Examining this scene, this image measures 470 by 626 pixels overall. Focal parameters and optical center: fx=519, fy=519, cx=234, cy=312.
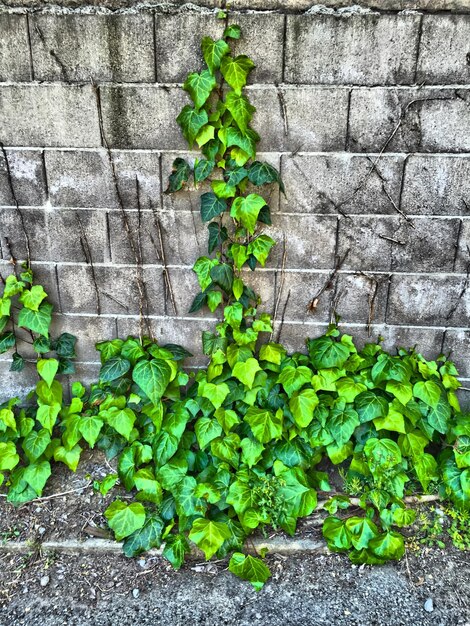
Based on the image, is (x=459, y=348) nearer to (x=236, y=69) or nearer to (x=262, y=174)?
(x=262, y=174)

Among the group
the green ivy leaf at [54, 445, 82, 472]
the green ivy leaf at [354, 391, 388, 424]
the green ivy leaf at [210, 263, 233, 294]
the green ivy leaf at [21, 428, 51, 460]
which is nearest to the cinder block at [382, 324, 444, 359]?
the green ivy leaf at [354, 391, 388, 424]

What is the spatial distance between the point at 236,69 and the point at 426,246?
122 centimetres

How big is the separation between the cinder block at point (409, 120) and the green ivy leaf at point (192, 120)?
676 millimetres

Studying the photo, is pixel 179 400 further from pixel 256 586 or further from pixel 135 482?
pixel 256 586

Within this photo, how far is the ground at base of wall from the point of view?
2.06 metres

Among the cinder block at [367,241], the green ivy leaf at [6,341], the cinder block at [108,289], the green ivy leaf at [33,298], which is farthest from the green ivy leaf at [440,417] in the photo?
the green ivy leaf at [6,341]

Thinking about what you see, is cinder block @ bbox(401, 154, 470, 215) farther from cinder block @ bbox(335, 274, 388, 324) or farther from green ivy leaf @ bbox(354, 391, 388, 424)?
green ivy leaf @ bbox(354, 391, 388, 424)

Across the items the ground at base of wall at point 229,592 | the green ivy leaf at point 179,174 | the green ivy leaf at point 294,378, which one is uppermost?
the green ivy leaf at point 179,174

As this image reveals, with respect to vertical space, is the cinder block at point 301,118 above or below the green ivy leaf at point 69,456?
above

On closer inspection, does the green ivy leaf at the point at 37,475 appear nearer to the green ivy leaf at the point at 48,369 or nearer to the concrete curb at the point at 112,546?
the concrete curb at the point at 112,546

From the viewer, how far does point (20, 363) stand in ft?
9.02

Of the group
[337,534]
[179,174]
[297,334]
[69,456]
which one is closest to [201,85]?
[179,174]

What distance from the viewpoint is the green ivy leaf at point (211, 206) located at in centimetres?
245

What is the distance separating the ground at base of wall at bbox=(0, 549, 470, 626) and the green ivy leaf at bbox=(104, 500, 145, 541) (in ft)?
0.41
